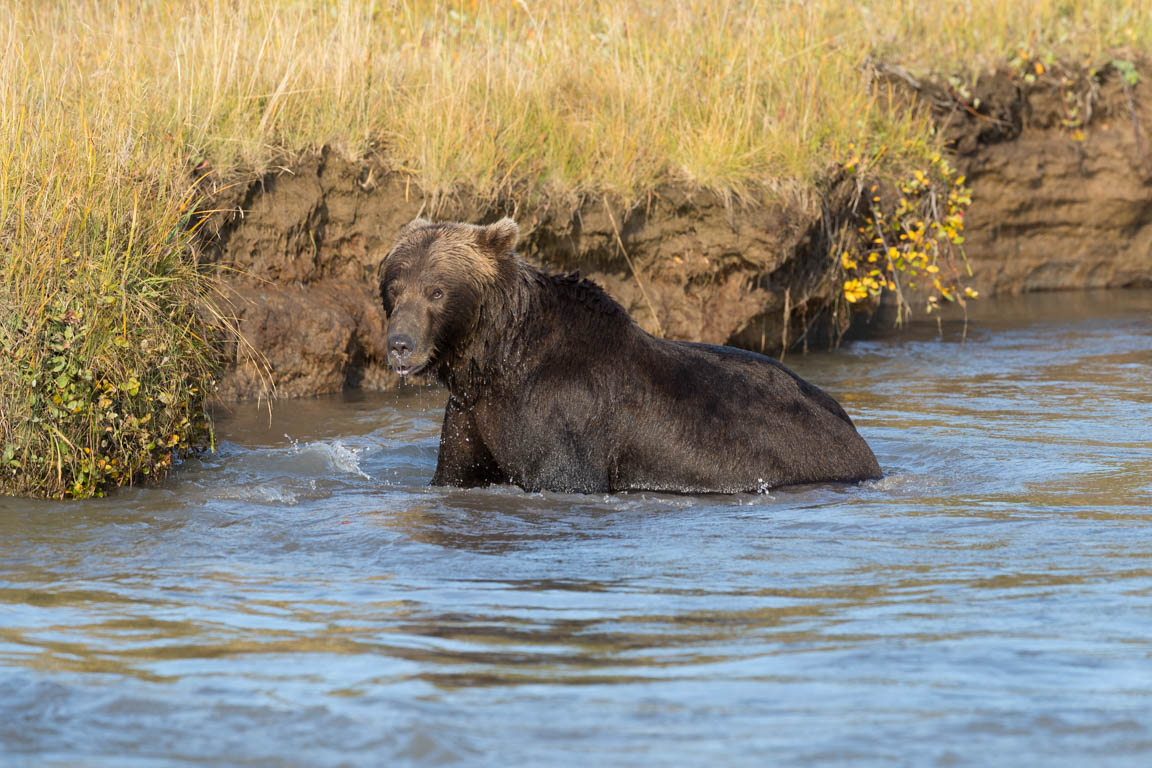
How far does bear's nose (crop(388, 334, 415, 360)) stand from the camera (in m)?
6.93

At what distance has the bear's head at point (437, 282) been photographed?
7008 millimetres

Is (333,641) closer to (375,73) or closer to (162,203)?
(162,203)

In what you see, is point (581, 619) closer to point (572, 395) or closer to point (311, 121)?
point (572, 395)

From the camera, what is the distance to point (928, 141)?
12.8 metres

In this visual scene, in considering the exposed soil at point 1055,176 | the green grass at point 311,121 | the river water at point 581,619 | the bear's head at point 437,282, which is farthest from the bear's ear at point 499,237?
the exposed soil at point 1055,176

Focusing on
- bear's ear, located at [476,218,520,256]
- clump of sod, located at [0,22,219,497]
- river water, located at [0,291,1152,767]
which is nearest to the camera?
river water, located at [0,291,1152,767]

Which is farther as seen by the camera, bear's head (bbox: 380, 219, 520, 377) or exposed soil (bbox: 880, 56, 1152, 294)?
exposed soil (bbox: 880, 56, 1152, 294)

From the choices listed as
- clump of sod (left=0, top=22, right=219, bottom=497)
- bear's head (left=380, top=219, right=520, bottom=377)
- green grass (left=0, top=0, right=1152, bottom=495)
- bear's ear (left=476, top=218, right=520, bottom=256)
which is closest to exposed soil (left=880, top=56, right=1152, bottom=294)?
green grass (left=0, top=0, right=1152, bottom=495)

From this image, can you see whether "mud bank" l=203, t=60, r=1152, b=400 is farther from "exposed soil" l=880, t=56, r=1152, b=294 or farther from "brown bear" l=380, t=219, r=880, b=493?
"brown bear" l=380, t=219, r=880, b=493

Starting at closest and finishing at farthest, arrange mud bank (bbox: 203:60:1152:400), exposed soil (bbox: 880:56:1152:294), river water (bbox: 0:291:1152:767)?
1. river water (bbox: 0:291:1152:767)
2. mud bank (bbox: 203:60:1152:400)
3. exposed soil (bbox: 880:56:1152:294)

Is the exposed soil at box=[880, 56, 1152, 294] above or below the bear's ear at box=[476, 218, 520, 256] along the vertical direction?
above

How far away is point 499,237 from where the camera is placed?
24.2ft

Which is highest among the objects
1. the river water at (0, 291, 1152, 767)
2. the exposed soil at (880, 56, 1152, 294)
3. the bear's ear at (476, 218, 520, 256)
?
the exposed soil at (880, 56, 1152, 294)

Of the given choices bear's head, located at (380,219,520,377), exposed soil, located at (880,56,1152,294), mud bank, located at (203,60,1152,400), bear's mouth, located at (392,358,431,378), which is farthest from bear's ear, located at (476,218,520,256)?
exposed soil, located at (880,56,1152,294)
